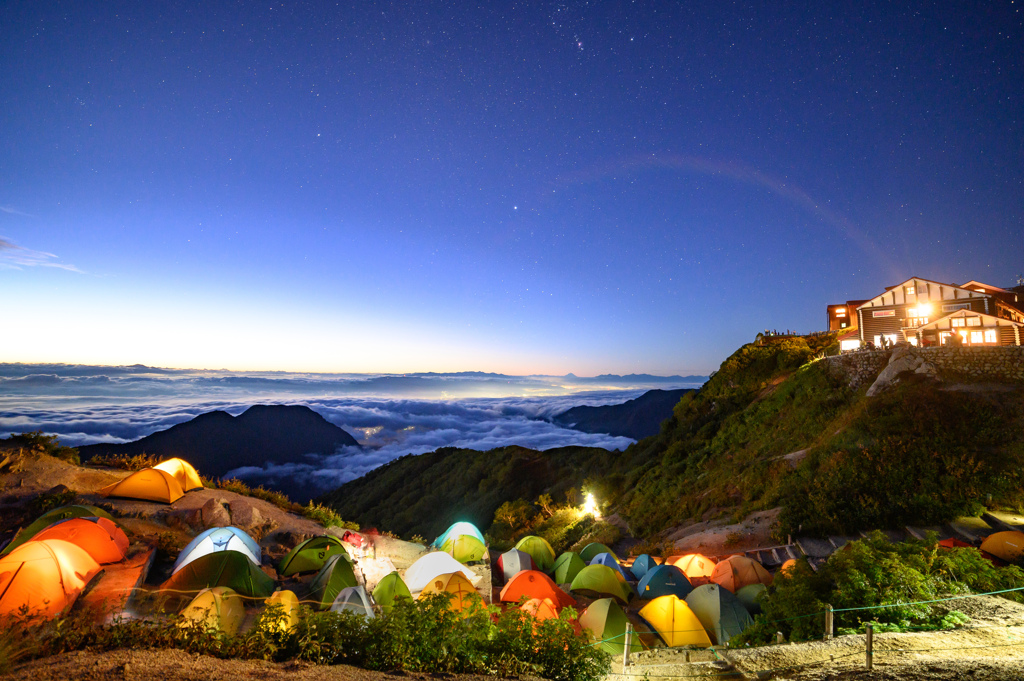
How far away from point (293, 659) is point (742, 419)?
86.2 feet

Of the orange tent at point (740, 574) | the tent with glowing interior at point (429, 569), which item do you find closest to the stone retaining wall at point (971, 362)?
the orange tent at point (740, 574)

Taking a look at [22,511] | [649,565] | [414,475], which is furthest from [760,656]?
[414,475]

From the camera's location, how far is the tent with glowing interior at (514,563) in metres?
14.4

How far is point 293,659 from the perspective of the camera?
4953 millimetres

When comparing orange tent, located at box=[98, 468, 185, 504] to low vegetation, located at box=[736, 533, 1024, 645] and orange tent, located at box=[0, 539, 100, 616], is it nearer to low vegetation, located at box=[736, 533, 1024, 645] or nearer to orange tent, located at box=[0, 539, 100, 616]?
orange tent, located at box=[0, 539, 100, 616]

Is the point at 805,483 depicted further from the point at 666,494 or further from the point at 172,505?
the point at 172,505

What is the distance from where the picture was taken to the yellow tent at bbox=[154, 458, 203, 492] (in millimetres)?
14938

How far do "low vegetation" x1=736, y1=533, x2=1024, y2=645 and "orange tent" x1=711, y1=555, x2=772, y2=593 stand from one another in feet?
13.0

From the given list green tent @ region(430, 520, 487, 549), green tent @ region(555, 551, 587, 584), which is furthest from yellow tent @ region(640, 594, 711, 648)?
green tent @ region(430, 520, 487, 549)

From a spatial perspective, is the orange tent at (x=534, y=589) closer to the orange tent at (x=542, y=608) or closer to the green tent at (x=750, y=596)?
the orange tent at (x=542, y=608)

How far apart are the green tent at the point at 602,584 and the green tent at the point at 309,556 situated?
21.5 ft

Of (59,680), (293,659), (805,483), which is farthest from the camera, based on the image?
(805,483)

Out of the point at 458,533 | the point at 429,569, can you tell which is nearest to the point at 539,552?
the point at 458,533

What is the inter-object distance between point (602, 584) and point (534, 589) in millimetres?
2072
